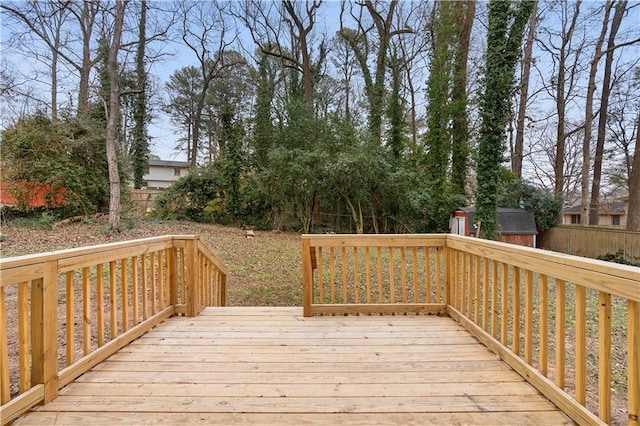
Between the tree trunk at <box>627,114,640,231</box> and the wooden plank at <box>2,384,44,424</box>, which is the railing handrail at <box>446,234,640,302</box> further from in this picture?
the tree trunk at <box>627,114,640,231</box>

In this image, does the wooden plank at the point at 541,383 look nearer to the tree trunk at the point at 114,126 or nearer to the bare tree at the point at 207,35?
the tree trunk at the point at 114,126

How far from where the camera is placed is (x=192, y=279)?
3195 mm

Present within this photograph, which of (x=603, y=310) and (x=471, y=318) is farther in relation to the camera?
(x=471, y=318)

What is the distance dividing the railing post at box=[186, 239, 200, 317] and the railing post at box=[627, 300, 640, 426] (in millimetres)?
3094

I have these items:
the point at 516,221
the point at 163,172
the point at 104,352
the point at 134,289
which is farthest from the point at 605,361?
the point at 163,172

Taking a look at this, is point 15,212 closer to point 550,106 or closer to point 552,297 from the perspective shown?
point 552,297

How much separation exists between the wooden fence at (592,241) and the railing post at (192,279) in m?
12.6

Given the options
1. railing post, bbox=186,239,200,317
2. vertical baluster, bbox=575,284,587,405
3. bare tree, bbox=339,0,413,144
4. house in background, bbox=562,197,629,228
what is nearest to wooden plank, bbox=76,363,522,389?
vertical baluster, bbox=575,284,587,405

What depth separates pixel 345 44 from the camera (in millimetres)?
16656

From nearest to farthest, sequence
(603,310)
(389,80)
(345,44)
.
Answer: (603,310) → (389,80) → (345,44)

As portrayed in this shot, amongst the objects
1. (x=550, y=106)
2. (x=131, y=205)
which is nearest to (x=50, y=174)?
(x=131, y=205)

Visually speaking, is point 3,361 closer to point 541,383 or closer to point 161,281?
point 161,281

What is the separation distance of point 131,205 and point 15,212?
312 centimetres

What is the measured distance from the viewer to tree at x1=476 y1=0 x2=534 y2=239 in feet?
31.0
